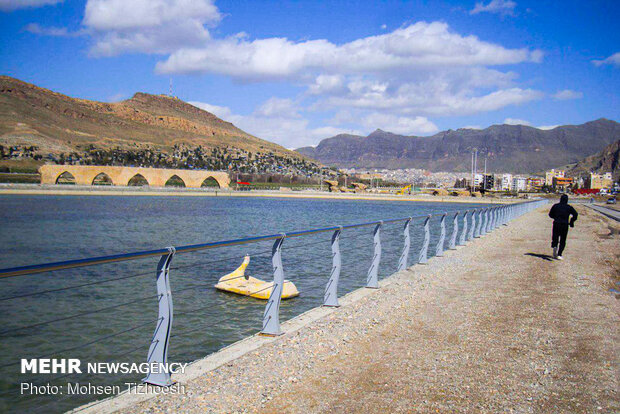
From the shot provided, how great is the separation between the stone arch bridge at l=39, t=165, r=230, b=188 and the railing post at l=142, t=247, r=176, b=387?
11342 centimetres

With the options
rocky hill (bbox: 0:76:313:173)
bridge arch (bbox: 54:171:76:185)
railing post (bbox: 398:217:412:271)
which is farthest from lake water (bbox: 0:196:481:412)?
rocky hill (bbox: 0:76:313:173)

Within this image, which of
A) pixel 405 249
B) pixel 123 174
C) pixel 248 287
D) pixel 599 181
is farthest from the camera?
pixel 599 181

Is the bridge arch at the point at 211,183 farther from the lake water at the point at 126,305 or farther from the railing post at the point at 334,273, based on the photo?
the railing post at the point at 334,273

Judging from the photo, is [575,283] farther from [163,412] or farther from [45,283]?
[45,283]

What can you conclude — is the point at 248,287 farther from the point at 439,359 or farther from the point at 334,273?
the point at 439,359

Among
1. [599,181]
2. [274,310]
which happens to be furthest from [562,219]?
[599,181]

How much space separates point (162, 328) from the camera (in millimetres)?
4289

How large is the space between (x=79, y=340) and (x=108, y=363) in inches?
79.0

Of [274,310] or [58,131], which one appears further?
[58,131]

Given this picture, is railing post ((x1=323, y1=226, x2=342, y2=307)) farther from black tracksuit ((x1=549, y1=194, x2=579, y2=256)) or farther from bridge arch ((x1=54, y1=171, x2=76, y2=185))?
bridge arch ((x1=54, y1=171, x2=76, y2=185))

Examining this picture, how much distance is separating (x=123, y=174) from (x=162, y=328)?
120 m

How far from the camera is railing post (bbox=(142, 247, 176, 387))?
13.8ft

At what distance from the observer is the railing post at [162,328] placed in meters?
4.20

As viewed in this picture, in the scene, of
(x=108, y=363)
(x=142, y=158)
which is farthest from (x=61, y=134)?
(x=108, y=363)
